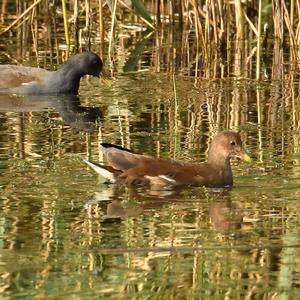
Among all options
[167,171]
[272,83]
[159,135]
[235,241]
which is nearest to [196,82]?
[272,83]

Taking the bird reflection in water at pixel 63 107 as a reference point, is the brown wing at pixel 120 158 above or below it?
below

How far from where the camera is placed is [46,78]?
13219mm

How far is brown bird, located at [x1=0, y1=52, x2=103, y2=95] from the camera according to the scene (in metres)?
13.1

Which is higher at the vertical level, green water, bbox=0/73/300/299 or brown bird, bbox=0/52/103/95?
brown bird, bbox=0/52/103/95

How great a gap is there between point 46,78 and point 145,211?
561 centimetres

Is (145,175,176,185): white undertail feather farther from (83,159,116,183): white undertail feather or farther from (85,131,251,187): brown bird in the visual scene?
(83,159,116,183): white undertail feather

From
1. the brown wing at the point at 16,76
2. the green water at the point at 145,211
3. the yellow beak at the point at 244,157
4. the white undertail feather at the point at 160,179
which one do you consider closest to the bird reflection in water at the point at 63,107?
the green water at the point at 145,211

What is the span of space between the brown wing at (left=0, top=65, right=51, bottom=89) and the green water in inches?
38.9

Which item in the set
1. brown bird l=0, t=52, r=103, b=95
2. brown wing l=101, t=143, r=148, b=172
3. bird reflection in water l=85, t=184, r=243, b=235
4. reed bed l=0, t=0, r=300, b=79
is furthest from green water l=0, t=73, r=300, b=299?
reed bed l=0, t=0, r=300, b=79

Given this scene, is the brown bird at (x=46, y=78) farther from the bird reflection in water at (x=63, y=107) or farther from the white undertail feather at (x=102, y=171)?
the white undertail feather at (x=102, y=171)

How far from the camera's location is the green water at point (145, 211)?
6328 mm

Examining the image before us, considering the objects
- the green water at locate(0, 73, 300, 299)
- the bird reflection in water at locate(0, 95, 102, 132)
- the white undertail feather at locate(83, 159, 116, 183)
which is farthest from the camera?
the bird reflection in water at locate(0, 95, 102, 132)

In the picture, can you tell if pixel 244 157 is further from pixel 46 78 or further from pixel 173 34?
pixel 173 34

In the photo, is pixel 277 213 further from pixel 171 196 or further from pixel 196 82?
pixel 196 82
